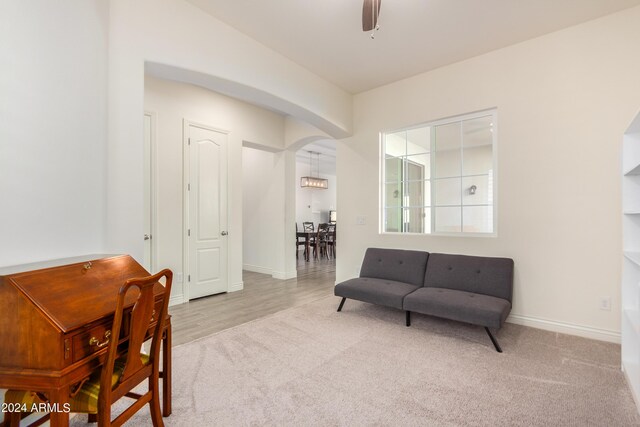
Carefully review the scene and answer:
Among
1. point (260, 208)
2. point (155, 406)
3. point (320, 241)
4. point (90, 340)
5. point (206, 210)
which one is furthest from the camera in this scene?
point (320, 241)

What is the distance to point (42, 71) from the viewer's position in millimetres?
1776

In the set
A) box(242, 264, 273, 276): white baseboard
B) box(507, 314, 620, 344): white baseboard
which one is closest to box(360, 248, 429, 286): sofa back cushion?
box(507, 314, 620, 344): white baseboard

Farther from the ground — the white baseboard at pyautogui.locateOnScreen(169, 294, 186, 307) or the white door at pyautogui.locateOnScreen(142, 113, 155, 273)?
the white door at pyautogui.locateOnScreen(142, 113, 155, 273)

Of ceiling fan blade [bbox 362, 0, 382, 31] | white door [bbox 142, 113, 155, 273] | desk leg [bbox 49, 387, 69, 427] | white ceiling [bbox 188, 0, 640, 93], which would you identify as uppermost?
white ceiling [bbox 188, 0, 640, 93]

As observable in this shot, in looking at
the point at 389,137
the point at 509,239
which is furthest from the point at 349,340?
the point at 389,137

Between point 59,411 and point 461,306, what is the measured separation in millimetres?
2803

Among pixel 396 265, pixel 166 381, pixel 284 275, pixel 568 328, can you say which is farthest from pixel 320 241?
pixel 166 381

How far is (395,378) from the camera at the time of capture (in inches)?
87.2

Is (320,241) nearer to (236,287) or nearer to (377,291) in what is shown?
(236,287)

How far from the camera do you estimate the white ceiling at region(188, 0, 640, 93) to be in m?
2.69

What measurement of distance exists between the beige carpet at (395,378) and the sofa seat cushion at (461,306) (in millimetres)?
247

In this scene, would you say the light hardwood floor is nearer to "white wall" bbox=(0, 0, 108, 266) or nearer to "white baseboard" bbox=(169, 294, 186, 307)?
"white baseboard" bbox=(169, 294, 186, 307)

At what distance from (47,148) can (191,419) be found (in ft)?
5.90

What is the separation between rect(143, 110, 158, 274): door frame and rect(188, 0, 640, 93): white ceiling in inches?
69.0
